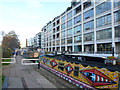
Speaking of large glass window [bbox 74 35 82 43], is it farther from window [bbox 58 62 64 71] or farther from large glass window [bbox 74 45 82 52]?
window [bbox 58 62 64 71]

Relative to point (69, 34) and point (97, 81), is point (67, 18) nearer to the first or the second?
point (69, 34)

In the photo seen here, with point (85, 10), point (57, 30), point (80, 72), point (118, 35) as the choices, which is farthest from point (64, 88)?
point (57, 30)

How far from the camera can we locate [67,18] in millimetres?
46562

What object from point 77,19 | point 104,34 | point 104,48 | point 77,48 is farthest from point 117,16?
point 77,48

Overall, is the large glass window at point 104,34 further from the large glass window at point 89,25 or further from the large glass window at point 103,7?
the large glass window at point 103,7

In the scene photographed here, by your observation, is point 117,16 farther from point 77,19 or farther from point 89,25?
point 77,19

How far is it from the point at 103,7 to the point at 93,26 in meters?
6.51

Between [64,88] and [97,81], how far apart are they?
242 cm

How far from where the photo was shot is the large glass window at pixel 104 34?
27270 mm

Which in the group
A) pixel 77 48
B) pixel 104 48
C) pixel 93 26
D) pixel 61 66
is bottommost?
pixel 61 66

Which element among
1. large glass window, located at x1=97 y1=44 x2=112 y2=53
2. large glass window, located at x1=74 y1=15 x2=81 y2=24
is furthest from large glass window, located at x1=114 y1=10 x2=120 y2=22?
large glass window, located at x1=74 y1=15 x2=81 y2=24

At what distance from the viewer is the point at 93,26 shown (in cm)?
3234

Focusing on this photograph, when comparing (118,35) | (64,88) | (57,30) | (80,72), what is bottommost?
(64,88)

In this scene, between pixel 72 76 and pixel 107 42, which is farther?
pixel 107 42
